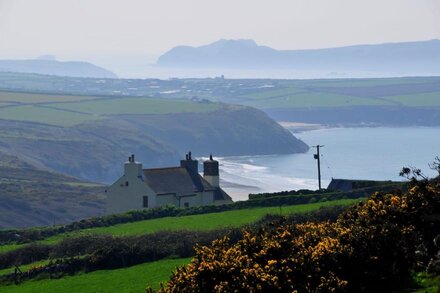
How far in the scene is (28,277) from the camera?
38.0 m

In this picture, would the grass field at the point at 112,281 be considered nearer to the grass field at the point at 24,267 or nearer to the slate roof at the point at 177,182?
the grass field at the point at 24,267

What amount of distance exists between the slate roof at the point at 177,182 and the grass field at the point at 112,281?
30.3m

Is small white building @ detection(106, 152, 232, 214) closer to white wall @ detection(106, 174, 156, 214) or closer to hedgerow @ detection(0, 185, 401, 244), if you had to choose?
white wall @ detection(106, 174, 156, 214)

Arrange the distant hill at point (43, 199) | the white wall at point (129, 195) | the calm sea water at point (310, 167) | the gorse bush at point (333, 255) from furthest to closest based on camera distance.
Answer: the calm sea water at point (310, 167) → the distant hill at point (43, 199) → the white wall at point (129, 195) → the gorse bush at point (333, 255)

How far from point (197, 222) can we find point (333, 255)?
26.9 m

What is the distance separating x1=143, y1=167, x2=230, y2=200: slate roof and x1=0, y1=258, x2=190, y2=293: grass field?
99.5ft

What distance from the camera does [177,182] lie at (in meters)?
70.4

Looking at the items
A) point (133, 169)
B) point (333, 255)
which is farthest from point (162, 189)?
point (333, 255)

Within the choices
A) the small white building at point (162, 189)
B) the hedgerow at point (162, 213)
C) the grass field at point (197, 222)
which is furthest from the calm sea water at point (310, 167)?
the grass field at point (197, 222)

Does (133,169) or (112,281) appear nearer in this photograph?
(112,281)

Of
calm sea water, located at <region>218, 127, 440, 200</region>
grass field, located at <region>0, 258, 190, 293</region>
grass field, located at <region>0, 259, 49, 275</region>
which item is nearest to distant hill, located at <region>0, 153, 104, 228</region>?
calm sea water, located at <region>218, 127, 440, 200</region>

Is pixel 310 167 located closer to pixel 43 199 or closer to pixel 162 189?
pixel 43 199

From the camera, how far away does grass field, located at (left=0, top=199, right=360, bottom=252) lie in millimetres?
47969

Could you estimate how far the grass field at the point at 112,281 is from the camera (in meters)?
32.8
